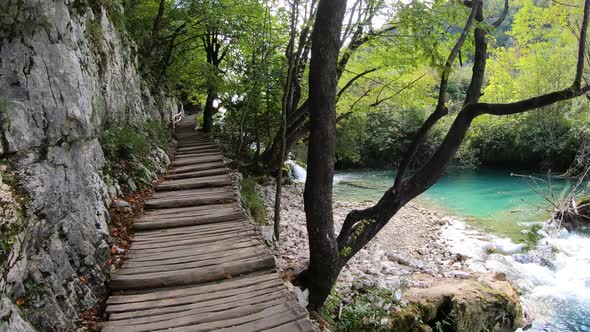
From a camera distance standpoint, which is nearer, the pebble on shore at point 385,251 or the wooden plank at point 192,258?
the wooden plank at point 192,258

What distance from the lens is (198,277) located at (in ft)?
13.4

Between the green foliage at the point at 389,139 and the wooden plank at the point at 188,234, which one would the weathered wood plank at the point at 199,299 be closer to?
the wooden plank at the point at 188,234


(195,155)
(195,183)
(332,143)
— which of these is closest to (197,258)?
(332,143)

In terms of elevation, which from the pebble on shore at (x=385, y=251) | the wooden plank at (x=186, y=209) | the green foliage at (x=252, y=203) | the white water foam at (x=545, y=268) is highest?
the wooden plank at (x=186, y=209)

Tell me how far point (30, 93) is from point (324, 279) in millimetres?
3926

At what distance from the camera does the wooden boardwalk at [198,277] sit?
3350 mm

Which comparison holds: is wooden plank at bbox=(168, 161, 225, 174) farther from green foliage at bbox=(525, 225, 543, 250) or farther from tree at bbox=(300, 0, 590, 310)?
green foliage at bbox=(525, 225, 543, 250)

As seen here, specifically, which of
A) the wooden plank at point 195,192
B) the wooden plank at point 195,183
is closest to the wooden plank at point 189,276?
the wooden plank at point 195,192

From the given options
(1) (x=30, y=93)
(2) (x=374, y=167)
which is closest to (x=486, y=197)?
(2) (x=374, y=167)

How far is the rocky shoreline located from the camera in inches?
248

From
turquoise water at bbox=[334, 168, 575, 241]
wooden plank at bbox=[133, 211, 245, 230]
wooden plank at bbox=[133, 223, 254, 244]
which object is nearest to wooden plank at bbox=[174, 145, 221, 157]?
wooden plank at bbox=[133, 211, 245, 230]

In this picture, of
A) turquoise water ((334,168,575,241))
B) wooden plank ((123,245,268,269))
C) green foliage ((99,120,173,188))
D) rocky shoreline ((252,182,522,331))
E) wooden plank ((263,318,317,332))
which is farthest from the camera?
turquoise water ((334,168,575,241))

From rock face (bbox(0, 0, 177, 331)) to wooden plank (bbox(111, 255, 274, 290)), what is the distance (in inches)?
9.7

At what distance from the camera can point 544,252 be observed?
10477 mm
